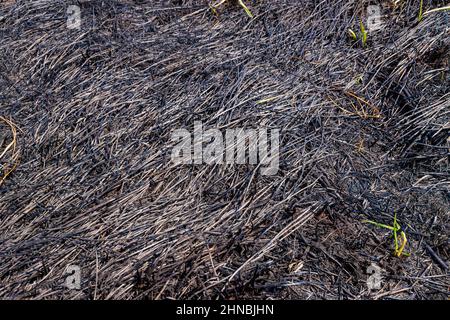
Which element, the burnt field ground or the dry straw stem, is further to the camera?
the dry straw stem

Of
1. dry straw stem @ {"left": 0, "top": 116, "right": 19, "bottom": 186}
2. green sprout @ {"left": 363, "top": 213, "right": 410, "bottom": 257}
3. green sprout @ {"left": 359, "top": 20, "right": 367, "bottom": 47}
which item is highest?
green sprout @ {"left": 359, "top": 20, "right": 367, "bottom": 47}

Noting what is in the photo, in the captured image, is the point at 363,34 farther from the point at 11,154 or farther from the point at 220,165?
the point at 11,154

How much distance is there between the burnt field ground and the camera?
202 centimetres

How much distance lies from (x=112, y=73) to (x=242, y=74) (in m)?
0.69

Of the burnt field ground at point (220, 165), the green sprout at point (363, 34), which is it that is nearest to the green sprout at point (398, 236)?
the burnt field ground at point (220, 165)

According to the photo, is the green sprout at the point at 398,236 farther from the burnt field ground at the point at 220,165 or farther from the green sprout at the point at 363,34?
the green sprout at the point at 363,34

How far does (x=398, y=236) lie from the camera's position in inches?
82.6

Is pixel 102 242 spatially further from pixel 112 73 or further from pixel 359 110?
pixel 359 110

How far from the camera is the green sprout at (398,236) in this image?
2023 millimetres

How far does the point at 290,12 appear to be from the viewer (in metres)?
3.04

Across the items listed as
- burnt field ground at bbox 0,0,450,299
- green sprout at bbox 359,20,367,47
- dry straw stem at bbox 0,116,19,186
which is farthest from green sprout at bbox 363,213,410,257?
dry straw stem at bbox 0,116,19,186

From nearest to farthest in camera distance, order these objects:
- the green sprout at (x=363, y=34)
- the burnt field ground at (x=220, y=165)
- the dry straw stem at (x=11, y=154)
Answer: the burnt field ground at (x=220, y=165) → the dry straw stem at (x=11, y=154) → the green sprout at (x=363, y=34)

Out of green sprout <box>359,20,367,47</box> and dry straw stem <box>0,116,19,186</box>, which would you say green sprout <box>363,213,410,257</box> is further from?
dry straw stem <box>0,116,19,186</box>

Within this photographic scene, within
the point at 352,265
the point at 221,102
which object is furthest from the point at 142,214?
the point at 352,265
